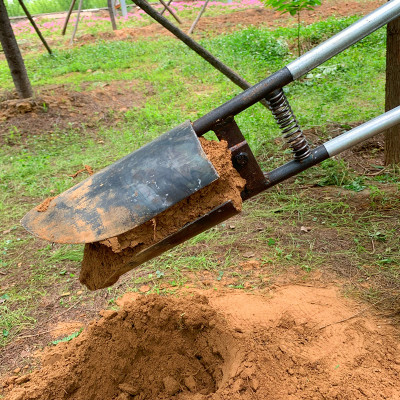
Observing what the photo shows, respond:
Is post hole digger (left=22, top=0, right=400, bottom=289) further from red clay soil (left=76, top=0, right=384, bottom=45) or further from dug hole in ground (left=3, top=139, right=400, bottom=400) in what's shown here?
red clay soil (left=76, top=0, right=384, bottom=45)

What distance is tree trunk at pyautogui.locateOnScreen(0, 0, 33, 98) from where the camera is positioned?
24.8 ft

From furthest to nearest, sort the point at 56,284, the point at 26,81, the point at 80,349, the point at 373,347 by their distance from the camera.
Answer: the point at 26,81, the point at 56,284, the point at 80,349, the point at 373,347

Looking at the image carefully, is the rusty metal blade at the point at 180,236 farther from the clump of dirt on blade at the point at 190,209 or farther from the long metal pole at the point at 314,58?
the long metal pole at the point at 314,58

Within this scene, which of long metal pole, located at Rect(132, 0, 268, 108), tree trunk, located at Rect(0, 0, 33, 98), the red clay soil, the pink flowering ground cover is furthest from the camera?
the pink flowering ground cover

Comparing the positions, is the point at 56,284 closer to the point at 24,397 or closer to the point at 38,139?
the point at 24,397

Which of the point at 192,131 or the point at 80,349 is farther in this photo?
the point at 80,349

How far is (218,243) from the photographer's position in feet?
12.1

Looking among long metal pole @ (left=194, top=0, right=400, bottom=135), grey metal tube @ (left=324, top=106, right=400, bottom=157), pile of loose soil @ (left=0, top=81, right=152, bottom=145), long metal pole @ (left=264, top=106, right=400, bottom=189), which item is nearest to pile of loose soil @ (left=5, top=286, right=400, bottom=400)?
long metal pole @ (left=264, top=106, right=400, bottom=189)

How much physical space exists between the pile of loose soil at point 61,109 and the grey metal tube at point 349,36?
19.4 feet

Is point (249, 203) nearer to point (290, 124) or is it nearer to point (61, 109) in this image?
point (290, 124)

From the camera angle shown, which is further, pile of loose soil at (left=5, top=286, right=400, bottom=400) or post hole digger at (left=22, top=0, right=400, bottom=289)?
pile of loose soil at (left=5, top=286, right=400, bottom=400)

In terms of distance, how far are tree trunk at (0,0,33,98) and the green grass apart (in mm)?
1428

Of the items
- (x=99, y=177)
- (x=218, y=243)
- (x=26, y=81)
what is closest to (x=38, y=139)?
(x=26, y=81)

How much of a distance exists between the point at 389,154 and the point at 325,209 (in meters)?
1.12
